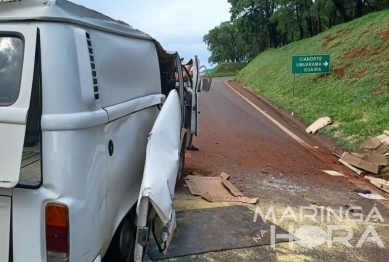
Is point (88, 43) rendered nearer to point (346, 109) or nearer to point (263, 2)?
point (346, 109)

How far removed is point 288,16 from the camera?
3578 cm

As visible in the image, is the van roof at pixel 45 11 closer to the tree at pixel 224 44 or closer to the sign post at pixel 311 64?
the sign post at pixel 311 64

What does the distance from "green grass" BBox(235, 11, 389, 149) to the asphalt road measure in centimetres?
96

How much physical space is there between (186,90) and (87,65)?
3.73 meters

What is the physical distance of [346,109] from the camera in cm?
1129

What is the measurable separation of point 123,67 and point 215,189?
10.8 feet

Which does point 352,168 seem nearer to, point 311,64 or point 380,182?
point 380,182

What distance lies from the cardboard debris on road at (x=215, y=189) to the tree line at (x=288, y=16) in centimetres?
2647

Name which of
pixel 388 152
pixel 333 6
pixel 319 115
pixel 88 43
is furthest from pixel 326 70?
pixel 333 6

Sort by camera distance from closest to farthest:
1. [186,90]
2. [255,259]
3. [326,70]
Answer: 1. [255,259]
2. [186,90]
3. [326,70]

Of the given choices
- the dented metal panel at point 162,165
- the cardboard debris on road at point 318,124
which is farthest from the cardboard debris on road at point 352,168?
the dented metal panel at point 162,165

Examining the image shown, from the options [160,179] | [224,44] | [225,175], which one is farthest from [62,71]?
[224,44]

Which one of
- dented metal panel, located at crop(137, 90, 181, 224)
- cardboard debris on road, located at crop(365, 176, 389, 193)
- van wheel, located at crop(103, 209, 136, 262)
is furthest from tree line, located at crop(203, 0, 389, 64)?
van wheel, located at crop(103, 209, 136, 262)

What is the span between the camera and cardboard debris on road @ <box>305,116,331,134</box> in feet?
35.8
